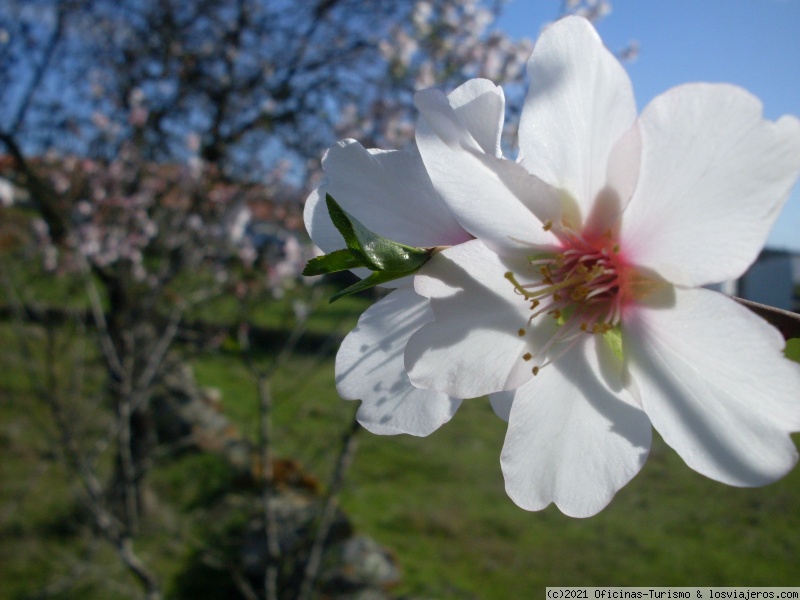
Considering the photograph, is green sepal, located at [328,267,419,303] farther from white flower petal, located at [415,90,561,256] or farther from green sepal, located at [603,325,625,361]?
green sepal, located at [603,325,625,361]

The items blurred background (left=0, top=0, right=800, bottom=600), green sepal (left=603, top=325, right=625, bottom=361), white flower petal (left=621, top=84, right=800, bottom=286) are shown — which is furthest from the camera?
blurred background (left=0, top=0, right=800, bottom=600)

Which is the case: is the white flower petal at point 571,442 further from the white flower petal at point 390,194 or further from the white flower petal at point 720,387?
the white flower petal at point 390,194

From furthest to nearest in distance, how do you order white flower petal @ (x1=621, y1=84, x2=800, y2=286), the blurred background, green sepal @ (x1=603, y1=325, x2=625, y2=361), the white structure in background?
the blurred background
the white structure in background
green sepal @ (x1=603, y1=325, x2=625, y2=361)
white flower petal @ (x1=621, y1=84, x2=800, y2=286)

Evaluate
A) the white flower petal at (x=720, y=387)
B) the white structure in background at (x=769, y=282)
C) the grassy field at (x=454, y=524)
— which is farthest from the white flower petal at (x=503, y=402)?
the grassy field at (x=454, y=524)

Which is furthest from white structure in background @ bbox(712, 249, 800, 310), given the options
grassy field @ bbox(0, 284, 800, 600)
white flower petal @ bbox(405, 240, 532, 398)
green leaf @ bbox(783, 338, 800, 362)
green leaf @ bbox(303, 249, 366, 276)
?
grassy field @ bbox(0, 284, 800, 600)

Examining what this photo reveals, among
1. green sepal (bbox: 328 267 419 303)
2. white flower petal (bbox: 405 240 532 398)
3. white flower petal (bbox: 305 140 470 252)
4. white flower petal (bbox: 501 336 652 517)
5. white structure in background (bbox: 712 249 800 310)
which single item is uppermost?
white flower petal (bbox: 305 140 470 252)

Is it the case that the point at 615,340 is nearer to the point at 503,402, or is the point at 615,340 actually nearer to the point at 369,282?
the point at 503,402

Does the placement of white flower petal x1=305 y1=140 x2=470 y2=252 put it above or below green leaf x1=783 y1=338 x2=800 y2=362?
above
